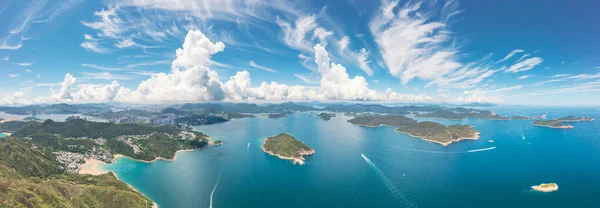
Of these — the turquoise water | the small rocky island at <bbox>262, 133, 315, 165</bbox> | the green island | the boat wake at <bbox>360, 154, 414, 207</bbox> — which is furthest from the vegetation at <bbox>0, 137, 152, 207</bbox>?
the boat wake at <bbox>360, 154, 414, 207</bbox>

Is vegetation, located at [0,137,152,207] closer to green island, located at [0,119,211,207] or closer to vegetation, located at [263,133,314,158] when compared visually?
green island, located at [0,119,211,207]

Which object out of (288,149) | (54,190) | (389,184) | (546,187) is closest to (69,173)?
(54,190)

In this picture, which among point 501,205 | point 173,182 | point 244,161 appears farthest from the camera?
point 244,161

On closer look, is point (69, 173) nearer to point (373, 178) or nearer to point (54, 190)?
point (54, 190)

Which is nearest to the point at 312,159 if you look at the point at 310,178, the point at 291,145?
the point at 291,145

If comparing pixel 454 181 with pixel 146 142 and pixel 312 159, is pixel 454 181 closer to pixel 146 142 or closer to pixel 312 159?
pixel 312 159

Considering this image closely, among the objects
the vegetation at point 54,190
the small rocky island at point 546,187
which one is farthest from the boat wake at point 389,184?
the vegetation at point 54,190

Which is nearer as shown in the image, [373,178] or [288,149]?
[373,178]
